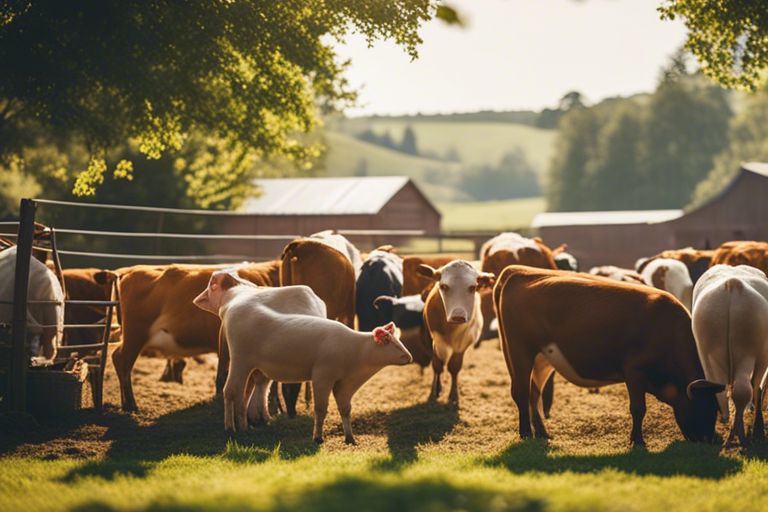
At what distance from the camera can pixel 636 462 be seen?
630 centimetres

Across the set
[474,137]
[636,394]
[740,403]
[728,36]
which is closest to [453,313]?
[636,394]

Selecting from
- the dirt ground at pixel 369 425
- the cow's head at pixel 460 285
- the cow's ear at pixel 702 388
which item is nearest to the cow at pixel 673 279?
the dirt ground at pixel 369 425

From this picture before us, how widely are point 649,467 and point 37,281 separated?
5.78m

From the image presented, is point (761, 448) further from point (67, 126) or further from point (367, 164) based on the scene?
point (367, 164)

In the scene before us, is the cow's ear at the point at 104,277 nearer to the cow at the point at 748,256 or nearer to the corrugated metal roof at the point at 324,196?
the cow at the point at 748,256

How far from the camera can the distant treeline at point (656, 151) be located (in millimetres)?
76812

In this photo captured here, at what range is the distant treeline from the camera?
7681cm

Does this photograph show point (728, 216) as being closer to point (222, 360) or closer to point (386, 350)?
point (222, 360)

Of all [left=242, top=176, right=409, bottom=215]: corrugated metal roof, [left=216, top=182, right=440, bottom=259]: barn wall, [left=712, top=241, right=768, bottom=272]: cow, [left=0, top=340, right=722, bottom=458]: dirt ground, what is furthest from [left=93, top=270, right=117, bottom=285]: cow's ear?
[left=242, top=176, right=409, bottom=215]: corrugated metal roof

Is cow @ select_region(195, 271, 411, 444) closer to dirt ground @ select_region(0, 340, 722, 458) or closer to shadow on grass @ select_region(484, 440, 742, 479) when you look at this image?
dirt ground @ select_region(0, 340, 722, 458)

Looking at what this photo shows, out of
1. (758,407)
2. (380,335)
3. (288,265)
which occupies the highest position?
(288,265)

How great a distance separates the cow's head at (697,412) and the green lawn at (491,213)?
299 ft

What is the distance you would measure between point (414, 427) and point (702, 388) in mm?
2732

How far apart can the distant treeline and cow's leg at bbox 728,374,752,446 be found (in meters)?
71.8
